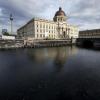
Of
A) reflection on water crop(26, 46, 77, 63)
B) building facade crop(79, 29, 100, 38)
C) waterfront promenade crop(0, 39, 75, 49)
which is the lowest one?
reflection on water crop(26, 46, 77, 63)

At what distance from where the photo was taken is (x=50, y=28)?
9562cm

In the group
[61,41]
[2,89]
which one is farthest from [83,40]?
[2,89]

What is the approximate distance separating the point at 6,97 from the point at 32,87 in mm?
2884

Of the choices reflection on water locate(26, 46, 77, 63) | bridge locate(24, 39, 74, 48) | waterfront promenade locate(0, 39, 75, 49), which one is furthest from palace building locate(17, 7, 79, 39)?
reflection on water locate(26, 46, 77, 63)

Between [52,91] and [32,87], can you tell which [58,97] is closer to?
[52,91]

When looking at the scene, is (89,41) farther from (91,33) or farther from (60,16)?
(91,33)

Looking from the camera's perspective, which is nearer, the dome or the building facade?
the dome

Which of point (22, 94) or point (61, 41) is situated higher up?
point (61, 41)

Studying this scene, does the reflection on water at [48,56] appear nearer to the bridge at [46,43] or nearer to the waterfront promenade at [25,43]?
the waterfront promenade at [25,43]

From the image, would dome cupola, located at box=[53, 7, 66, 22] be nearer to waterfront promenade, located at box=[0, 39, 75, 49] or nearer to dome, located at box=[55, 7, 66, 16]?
dome, located at box=[55, 7, 66, 16]

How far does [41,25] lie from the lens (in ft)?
293

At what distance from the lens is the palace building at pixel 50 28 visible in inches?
3423

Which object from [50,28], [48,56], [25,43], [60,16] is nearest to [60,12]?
[60,16]

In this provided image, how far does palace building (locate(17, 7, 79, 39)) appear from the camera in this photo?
86938 mm
